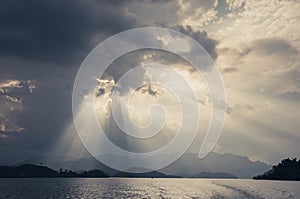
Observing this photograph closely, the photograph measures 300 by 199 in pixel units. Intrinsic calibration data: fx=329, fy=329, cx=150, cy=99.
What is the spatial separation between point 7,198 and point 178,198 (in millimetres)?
88638

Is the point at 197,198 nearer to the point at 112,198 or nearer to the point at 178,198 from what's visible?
the point at 178,198

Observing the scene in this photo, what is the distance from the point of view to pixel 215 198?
171 metres

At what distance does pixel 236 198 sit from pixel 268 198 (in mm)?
19032

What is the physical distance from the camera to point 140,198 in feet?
563

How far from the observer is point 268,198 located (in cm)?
17512

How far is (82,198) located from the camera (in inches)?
6658

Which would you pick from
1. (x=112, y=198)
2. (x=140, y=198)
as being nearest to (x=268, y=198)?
(x=140, y=198)

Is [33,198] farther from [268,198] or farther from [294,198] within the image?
[294,198]

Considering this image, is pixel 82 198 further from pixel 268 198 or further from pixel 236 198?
pixel 268 198

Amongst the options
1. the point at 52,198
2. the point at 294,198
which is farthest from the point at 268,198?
the point at 52,198

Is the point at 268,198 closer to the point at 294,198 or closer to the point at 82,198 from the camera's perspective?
the point at 294,198

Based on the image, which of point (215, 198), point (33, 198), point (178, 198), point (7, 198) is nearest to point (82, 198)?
point (33, 198)

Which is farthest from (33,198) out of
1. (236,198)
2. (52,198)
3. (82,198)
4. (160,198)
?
(236,198)

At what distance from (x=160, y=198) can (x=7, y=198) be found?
79053mm
